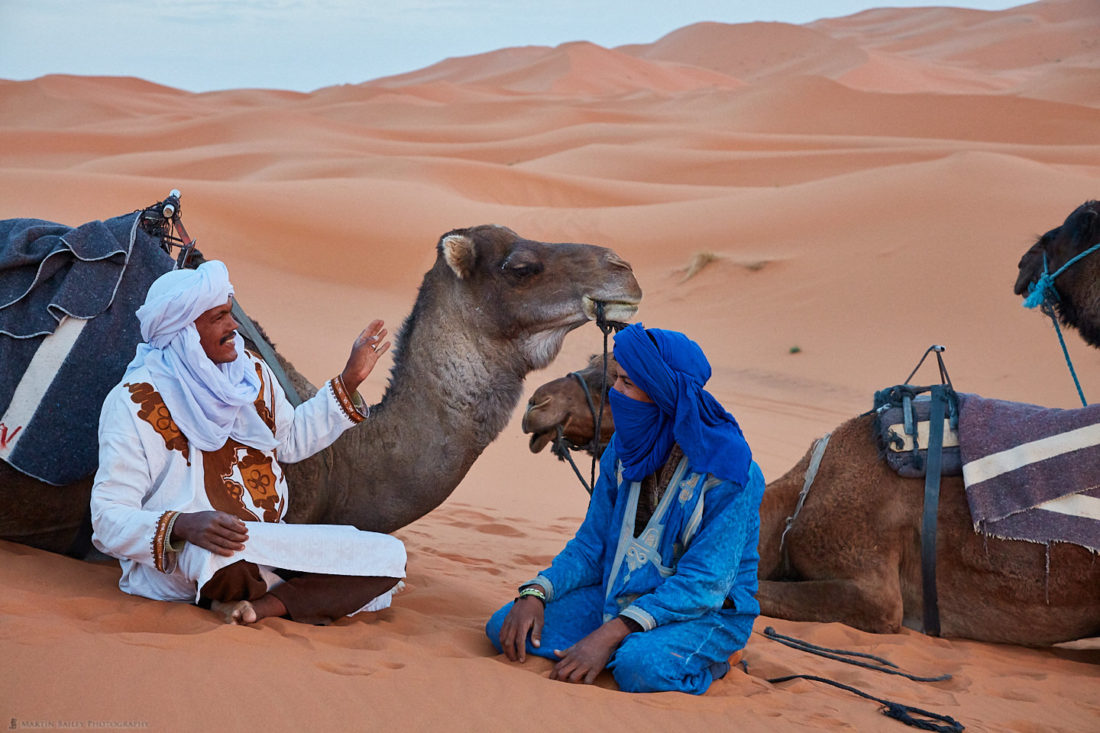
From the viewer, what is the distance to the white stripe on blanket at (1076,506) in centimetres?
456

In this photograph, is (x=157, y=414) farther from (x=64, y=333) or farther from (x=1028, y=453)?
(x=1028, y=453)

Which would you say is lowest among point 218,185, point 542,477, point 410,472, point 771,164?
point 542,477

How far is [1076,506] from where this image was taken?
15.1 ft

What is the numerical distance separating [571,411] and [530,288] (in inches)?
32.0

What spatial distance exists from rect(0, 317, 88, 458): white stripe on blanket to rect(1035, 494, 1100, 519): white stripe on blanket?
4.21m

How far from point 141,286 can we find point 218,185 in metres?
20.4

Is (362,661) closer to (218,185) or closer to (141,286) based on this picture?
(141,286)

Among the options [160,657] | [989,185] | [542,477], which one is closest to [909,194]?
[989,185]

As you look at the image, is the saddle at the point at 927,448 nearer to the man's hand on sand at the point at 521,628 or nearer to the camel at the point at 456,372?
the camel at the point at 456,372

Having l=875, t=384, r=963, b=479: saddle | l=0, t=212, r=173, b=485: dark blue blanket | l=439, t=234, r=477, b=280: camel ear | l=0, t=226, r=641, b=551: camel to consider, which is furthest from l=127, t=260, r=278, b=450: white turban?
l=875, t=384, r=963, b=479: saddle

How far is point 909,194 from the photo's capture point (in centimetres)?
1889

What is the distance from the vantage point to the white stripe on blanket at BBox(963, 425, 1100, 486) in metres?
4.59

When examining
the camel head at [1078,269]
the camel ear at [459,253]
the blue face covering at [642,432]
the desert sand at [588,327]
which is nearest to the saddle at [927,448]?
the desert sand at [588,327]

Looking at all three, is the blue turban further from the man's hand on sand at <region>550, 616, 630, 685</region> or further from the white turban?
the white turban
